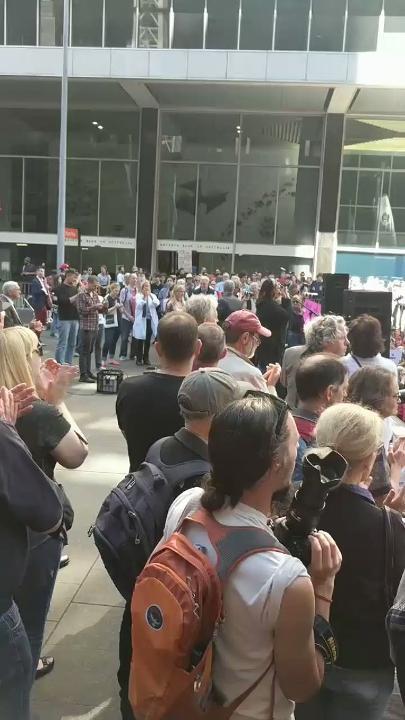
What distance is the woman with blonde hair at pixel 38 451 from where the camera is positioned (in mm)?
2809

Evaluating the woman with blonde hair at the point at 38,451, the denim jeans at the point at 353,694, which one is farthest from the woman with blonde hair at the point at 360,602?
the woman with blonde hair at the point at 38,451

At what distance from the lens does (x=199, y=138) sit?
31.5 meters

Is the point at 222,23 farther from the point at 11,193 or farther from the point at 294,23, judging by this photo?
the point at 11,193

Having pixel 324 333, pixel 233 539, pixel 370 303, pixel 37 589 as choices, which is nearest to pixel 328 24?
pixel 370 303

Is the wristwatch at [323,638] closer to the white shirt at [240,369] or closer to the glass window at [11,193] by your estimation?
the white shirt at [240,369]

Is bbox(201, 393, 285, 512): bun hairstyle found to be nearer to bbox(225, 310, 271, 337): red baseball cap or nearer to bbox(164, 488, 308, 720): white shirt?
bbox(164, 488, 308, 720): white shirt

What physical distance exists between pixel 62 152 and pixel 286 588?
21.8 m

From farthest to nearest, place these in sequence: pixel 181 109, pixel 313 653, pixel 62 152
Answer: pixel 181 109 → pixel 62 152 → pixel 313 653

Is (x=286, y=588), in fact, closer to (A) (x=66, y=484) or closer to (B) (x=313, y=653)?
(B) (x=313, y=653)

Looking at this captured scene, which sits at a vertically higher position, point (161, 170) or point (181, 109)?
point (181, 109)

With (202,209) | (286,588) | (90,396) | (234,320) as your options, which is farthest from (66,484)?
(202,209)

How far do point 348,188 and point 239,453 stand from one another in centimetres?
3178

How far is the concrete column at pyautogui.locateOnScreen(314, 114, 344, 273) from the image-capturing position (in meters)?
29.9

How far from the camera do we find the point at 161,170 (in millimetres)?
31922
